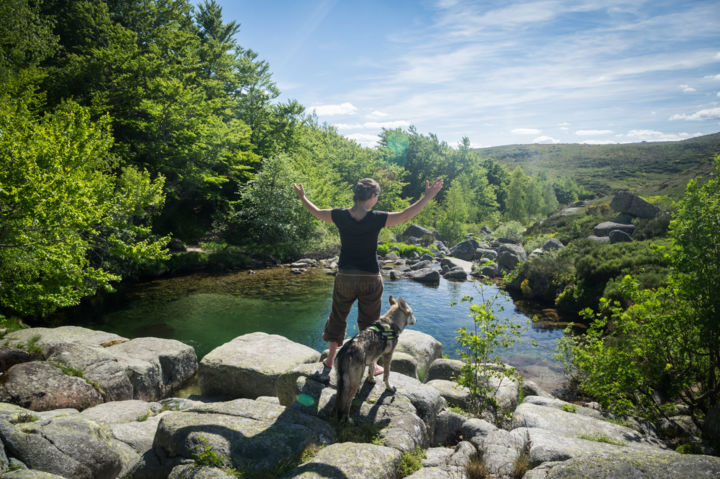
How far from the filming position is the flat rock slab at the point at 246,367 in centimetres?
905

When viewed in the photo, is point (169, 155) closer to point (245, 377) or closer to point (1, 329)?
point (1, 329)

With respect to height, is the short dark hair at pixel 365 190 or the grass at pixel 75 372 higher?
the short dark hair at pixel 365 190

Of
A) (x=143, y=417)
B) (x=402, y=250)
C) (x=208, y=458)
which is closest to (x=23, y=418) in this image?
(x=143, y=417)

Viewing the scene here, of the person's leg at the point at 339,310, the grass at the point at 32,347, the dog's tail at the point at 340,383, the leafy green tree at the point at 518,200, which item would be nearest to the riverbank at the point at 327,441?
the dog's tail at the point at 340,383

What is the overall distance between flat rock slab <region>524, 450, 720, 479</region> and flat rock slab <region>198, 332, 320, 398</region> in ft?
21.2

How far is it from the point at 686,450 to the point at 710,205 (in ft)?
12.9

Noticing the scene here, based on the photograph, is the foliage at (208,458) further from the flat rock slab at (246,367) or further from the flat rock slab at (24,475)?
the flat rock slab at (246,367)

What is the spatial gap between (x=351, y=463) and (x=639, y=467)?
2781mm

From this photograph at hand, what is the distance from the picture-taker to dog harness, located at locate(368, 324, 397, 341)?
5.06 meters

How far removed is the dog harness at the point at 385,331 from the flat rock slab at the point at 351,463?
1375 millimetres

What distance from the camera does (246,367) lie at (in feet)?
30.2

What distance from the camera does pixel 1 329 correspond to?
10.5 m

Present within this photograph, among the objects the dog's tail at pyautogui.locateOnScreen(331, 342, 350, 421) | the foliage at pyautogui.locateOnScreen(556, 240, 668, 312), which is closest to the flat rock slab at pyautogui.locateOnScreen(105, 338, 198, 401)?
the dog's tail at pyautogui.locateOnScreen(331, 342, 350, 421)

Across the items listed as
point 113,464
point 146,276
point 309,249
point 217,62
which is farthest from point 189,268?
point 217,62
